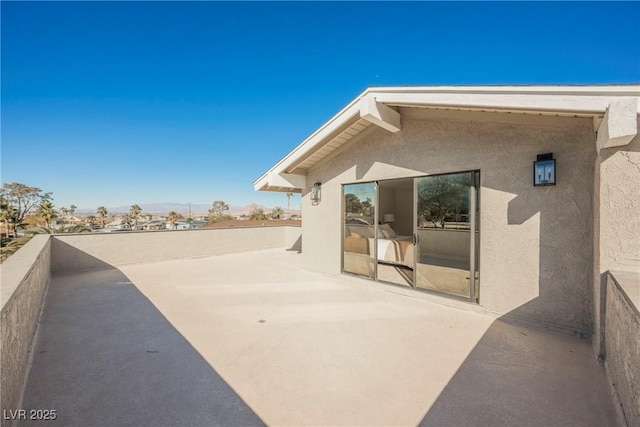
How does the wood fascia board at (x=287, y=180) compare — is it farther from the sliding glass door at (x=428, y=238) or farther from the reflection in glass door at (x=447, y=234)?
the reflection in glass door at (x=447, y=234)

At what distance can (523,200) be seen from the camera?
4.73m

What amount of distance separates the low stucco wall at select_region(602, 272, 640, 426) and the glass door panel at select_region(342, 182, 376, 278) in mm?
4491

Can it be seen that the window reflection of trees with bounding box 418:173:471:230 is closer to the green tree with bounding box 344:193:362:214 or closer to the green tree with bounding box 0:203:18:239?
the green tree with bounding box 344:193:362:214

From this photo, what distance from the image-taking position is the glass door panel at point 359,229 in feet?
24.3

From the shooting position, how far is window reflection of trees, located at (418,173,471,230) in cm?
562

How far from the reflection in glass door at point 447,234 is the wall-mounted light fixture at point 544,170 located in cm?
96

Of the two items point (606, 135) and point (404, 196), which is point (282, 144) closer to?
point (404, 196)

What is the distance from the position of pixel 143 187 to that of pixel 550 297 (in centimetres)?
5627

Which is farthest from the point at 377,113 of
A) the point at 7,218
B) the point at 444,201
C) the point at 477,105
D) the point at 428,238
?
the point at 7,218

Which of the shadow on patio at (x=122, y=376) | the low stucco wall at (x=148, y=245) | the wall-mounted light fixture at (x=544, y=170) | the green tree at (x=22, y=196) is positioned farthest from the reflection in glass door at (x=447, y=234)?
the green tree at (x=22, y=196)

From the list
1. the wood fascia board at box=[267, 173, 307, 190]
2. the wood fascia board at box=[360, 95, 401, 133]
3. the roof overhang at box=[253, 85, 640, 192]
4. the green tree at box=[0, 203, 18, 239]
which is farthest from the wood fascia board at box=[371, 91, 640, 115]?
the green tree at box=[0, 203, 18, 239]

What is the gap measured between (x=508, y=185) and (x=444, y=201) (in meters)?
1.26

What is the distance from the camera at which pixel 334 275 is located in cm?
809

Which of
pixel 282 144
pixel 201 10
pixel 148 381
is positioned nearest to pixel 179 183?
pixel 282 144
